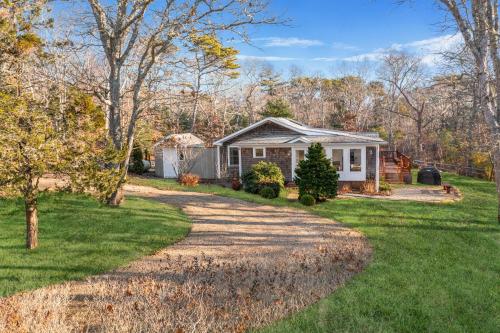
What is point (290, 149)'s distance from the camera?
21922 millimetres

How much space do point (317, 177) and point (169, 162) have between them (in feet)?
43.1

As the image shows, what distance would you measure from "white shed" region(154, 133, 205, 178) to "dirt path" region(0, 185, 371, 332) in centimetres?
1378

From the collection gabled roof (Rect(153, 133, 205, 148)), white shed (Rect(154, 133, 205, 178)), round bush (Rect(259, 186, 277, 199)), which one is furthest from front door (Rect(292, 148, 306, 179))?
gabled roof (Rect(153, 133, 205, 148))

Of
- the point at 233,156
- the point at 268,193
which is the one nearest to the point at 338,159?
the point at 233,156

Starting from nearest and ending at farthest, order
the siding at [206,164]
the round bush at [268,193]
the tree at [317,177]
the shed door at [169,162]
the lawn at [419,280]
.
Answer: the lawn at [419,280] < the tree at [317,177] < the round bush at [268,193] < the siding at [206,164] < the shed door at [169,162]

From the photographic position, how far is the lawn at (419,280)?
18.2 ft

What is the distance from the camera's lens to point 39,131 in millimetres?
7547

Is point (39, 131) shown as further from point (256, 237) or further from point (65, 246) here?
point (256, 237)

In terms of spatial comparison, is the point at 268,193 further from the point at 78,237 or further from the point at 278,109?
the point at 278,109

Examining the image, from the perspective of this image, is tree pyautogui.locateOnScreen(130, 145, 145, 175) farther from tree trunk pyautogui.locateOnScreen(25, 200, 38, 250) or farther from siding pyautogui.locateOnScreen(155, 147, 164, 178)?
tree trunk pyautogui.locateOnScreen(25, 200, 38, 250)

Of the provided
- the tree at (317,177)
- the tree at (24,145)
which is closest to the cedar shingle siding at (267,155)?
the tree at (317,177)

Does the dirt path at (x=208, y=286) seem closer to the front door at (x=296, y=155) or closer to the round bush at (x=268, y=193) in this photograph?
the round bush at (x=268, y=193)

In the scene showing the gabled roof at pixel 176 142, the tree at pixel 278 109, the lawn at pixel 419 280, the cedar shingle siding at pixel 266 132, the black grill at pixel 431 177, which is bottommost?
the lawn at pixel 419 280

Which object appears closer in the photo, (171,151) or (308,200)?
(308,200)
